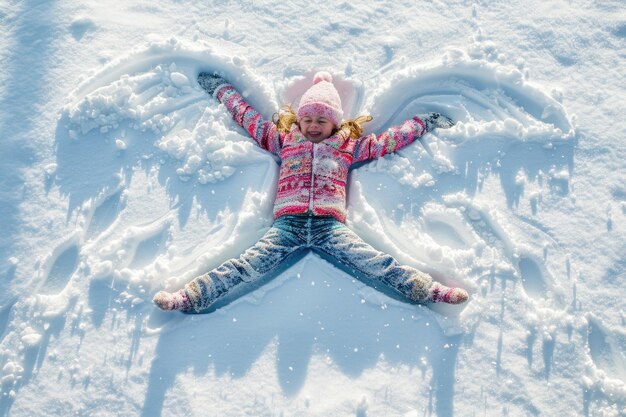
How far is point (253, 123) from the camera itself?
9.01 ft

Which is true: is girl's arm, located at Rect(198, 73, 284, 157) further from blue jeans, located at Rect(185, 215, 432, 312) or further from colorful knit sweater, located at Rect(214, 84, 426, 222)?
blue jeans, located at Rect(185, 215, 432, 312)

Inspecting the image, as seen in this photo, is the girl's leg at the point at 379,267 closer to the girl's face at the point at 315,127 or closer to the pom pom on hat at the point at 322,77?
the girl's face at the point at 315,127

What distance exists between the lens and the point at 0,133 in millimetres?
2768

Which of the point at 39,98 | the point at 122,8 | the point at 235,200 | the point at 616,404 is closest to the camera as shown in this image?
the point at 616,404

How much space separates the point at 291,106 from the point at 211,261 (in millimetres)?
943

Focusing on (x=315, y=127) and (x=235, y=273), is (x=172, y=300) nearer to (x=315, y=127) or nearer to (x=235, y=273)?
(x=235, y=273)

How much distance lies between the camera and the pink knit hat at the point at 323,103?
2.60 metres

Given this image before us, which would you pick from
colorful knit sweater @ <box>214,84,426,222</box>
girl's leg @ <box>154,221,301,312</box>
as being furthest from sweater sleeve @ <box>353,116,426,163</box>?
girl's leg @ <box>154,221,301,312</box>

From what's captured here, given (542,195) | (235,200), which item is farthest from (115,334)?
(542,195)

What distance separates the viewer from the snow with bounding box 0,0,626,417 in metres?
2.32

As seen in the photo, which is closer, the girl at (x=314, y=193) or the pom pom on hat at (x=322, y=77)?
the girl at (x=314, y=193)

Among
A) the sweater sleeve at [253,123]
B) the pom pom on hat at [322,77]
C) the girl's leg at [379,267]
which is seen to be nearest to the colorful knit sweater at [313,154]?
the sweater sleeve at [253,123]

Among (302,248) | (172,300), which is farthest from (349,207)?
(172,300)

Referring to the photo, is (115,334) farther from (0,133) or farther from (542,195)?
(542,195)
